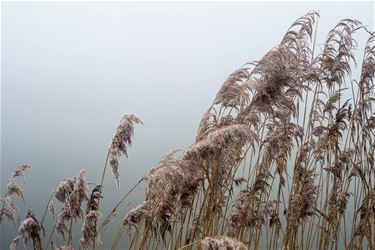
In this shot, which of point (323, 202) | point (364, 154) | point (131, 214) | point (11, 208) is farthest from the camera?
point (323, 202)

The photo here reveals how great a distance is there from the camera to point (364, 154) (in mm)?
3232

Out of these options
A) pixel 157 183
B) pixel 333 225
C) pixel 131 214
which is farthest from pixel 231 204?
pixel 157 183

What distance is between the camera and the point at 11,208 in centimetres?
299

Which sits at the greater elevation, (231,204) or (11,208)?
(231,204)

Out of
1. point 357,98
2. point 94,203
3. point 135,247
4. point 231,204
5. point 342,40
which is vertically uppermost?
point 342,40

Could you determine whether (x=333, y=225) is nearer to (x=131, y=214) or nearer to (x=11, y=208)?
(x=131, y=214)

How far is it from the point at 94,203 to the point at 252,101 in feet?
3.39

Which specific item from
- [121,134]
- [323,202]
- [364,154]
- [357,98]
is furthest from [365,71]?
[121,134]

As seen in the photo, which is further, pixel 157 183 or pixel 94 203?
pixel 94 203

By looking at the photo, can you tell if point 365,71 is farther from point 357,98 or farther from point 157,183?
point 157,183

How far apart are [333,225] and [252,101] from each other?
1230 millimetres

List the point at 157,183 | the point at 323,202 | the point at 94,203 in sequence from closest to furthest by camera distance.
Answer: the point at 157,183, the point at 94,203, the point at 323,202

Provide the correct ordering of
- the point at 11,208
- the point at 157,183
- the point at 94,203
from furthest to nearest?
the point at 11,208 < the point at 94,203 < the point at 157,183

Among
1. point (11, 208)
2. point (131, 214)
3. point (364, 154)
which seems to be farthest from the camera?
point (364, 154)
